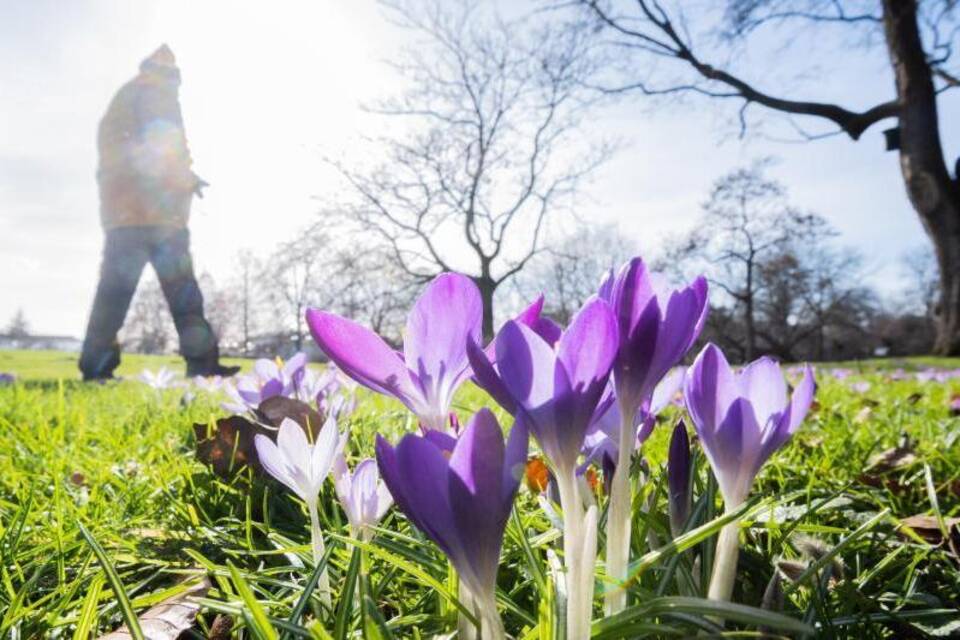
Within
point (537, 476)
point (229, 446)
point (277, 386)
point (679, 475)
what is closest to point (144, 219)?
point (277, 386)

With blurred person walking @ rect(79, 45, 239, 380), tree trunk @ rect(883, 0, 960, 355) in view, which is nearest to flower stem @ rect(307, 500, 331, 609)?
blurred person walking @ rect(79, 45, 239, 380)

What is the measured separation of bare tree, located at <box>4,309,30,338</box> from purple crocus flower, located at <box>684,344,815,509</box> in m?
89.5

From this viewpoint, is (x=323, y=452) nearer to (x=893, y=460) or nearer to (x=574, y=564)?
(x=574, y=564)

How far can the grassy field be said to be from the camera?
2.03 feet

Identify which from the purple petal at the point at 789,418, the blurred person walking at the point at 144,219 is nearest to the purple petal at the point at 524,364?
the purple petal at the point at 789,418

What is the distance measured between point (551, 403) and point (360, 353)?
183 millimetres

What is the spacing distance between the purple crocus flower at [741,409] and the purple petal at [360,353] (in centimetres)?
27

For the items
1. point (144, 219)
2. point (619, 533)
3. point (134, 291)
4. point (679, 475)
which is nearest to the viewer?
point (619, 533)

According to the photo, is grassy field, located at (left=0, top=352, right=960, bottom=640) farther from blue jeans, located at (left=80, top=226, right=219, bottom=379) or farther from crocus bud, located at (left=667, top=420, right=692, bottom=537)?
blue jeans, located at (left=80, top=226, right=219, bottom=379)

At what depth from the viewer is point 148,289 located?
55406 millimetres

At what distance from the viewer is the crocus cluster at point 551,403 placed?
1.45ft

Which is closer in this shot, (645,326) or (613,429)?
(645,326)

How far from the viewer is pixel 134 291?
6.95m

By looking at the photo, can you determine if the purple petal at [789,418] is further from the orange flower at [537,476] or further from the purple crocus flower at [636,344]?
the orange flower at [537,476]
